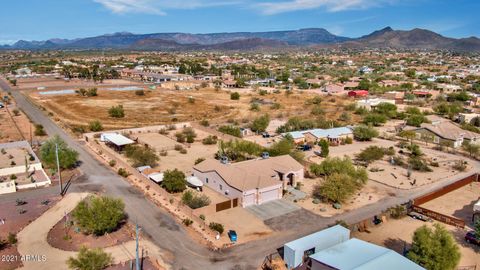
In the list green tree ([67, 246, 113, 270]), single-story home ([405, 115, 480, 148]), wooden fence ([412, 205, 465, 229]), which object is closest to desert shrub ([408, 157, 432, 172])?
single-story home ([405, 115, 480, 148])

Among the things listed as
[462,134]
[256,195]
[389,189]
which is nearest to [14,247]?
[256,195]

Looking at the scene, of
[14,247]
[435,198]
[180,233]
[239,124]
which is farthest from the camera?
[239,124]

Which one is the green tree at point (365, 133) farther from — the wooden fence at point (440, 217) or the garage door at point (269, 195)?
the garage door at point (269, 195)

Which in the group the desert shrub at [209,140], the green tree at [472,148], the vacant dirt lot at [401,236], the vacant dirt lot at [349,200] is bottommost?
the vacant dirt lot at [349,200]

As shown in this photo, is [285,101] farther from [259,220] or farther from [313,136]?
[259,220]

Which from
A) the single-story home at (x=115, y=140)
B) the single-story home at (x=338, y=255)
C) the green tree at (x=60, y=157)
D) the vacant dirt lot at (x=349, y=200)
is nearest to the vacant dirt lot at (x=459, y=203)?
the vacant dirt lot at (x=349, y=200)

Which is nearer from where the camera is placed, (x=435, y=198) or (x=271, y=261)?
(x=271, y=261)

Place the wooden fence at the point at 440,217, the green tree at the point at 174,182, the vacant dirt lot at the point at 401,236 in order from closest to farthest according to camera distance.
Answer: the vacant dirt lot at the point at 401,236, the wooden fence at the point at 440,217, the green tree at the point at 174,182
